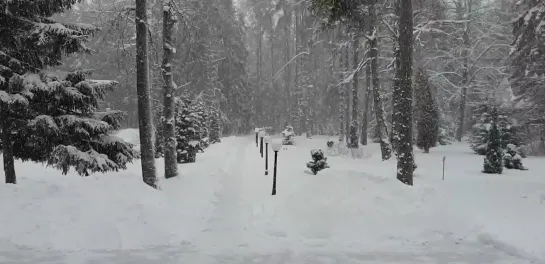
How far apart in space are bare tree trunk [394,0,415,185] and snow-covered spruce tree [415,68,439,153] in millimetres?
12358

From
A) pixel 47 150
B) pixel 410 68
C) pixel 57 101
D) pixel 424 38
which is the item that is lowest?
pixel 47 150

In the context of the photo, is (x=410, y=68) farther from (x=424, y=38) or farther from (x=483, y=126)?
(x=424, y=38)

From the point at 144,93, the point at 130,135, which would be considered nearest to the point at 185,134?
the point at 144,93

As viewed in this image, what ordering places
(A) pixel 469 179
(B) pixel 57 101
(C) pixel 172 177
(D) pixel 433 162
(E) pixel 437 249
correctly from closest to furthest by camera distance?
(E) pixel 437 249 → (B) pixel 57 101 → (C) pixel 172 177 → (A) pixel 469 179 → (D) pixel 433 162

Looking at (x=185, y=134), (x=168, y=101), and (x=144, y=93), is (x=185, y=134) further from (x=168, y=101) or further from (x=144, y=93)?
(x=144, y=93)

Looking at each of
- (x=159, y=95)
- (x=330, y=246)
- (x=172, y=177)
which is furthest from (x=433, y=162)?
(x=159, y=95)

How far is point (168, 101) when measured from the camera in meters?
12.7

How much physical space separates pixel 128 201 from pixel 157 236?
4.30ft

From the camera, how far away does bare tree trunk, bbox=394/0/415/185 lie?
10.4m

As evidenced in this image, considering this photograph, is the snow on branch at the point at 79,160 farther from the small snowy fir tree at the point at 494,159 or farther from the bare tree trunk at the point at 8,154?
the small snowy fir tree at the point at 494,159

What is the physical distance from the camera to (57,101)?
9109 millimetres

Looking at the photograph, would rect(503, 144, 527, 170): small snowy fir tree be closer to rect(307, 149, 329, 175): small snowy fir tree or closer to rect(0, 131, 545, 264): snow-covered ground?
rect(0, 131, 545, 264): snow-covered ground

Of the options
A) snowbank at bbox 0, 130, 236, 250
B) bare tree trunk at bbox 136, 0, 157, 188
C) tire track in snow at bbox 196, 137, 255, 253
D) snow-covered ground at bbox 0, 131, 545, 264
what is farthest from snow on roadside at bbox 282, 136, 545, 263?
bare tree trunk at bbox 136, 0, 157, 188

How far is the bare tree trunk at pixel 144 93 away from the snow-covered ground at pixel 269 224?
729mm
